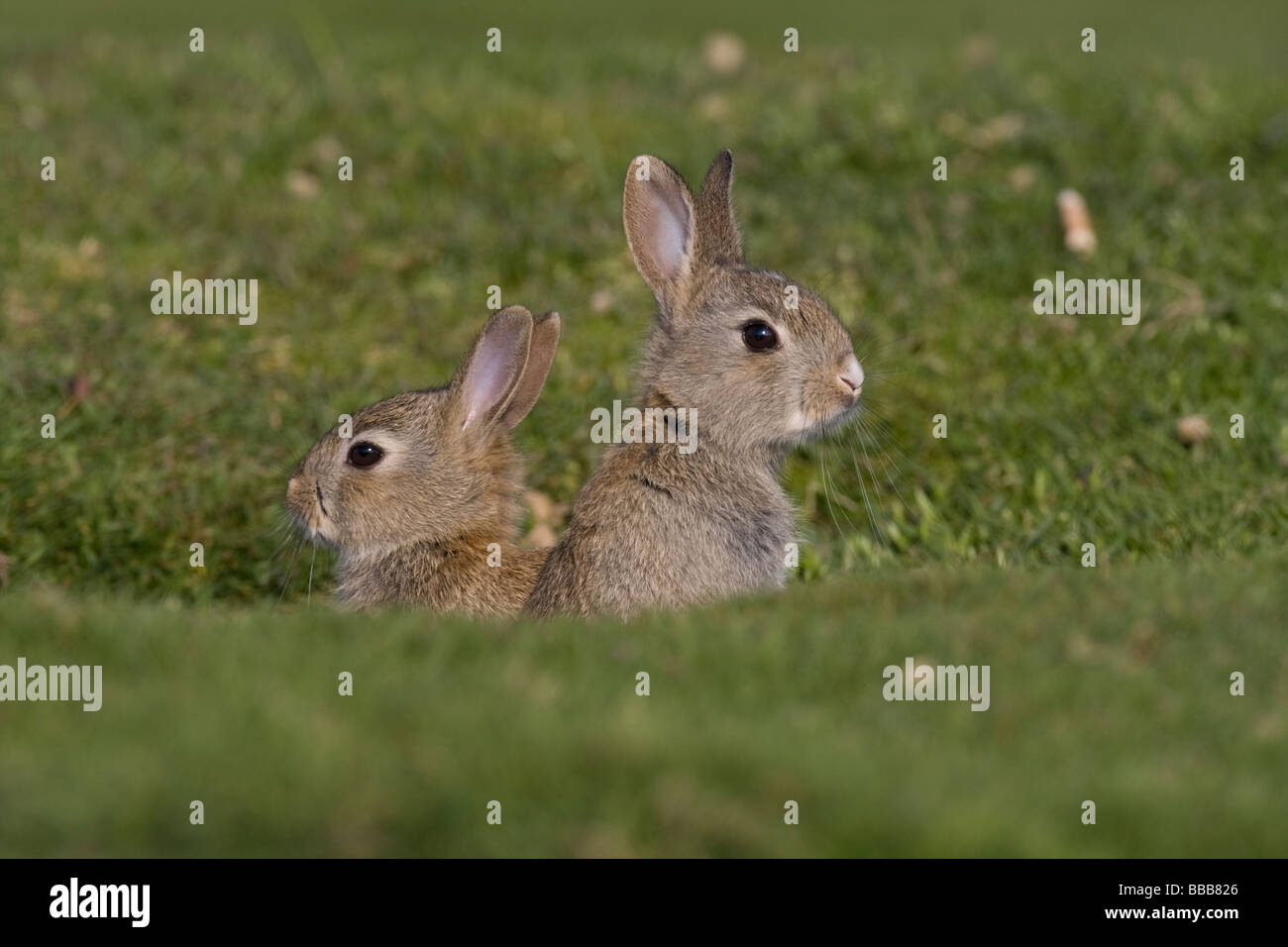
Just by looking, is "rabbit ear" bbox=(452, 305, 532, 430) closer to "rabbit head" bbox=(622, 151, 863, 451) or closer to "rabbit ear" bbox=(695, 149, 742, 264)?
"rabbit head" bbox=(622, 151, 863, 451)

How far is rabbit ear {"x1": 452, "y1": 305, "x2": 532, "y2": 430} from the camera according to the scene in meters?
7.77

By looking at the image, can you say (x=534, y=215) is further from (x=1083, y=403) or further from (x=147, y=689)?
(x=147, y=689)

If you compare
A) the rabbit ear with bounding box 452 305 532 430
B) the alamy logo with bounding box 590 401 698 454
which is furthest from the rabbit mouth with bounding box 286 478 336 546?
the alamy logo with bounding box 590 401 698 454

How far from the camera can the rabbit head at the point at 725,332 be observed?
7.28 m

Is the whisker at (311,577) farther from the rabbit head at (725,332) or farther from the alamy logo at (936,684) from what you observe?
the alamy logo at (936,684)

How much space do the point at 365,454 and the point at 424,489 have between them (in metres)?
0.31

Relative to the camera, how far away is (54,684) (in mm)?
4996

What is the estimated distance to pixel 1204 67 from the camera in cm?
1452

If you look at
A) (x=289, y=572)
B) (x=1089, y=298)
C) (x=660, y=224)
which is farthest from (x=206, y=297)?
(x=1089, y=298)

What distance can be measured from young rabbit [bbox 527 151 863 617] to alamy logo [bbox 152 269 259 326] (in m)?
3.54
